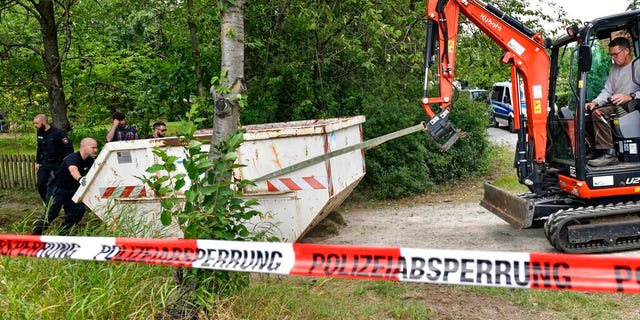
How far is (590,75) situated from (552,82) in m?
0.47

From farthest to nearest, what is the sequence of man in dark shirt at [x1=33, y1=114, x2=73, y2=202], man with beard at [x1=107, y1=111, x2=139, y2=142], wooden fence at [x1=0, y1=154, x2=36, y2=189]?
wooden fence at [x1=0, y1=154, x2=36, y2=189] < man with beard at [x1=107, y1=111, x2=139, y2=142] < man in dark shirt at [x1=33, y1=114, x2=73, y2=202]

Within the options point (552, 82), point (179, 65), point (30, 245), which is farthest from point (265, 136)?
point (179, 65)

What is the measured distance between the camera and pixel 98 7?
1096cm

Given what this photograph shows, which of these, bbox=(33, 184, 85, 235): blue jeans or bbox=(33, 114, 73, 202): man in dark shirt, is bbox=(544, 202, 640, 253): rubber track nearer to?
bbox=(33, 184, 85, 235): blue jeans

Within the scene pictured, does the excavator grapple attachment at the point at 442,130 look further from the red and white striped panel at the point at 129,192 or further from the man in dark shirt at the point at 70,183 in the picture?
the man in dark shirt at the point at 70,183

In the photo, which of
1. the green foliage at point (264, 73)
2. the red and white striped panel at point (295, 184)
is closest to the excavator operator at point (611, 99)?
the red and white striped panel at point (295, 184)

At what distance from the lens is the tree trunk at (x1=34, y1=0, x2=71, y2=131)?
10008 mm

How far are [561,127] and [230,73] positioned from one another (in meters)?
4.45

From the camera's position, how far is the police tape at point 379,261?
312 centimetres

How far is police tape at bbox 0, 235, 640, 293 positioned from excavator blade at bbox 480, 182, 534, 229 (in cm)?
354

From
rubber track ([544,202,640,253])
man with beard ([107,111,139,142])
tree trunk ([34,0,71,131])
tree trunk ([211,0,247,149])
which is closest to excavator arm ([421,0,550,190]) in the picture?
rubber track ([544,202,640,253])

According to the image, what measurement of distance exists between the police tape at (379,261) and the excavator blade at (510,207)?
3539 mm

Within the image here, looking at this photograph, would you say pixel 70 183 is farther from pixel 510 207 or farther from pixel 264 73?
pixel 510 207

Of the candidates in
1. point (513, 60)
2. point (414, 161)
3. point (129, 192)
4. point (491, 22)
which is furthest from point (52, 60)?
point (513, 60)
